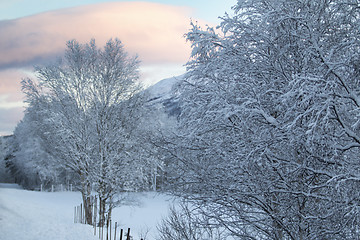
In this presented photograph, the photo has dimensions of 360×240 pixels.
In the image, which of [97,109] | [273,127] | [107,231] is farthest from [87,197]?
[273,127]

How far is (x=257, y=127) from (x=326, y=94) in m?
1.41

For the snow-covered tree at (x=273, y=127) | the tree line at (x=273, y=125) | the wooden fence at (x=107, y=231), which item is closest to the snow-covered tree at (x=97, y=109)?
the wooden fence at (x=107, y=231)

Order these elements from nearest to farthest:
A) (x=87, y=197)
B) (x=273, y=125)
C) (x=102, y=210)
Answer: (x=273, y=125), (x=102, y=210), (x=87, y=197)

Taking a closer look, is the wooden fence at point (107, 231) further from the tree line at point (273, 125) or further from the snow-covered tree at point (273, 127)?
the snow-covered tree at point (273, 127)

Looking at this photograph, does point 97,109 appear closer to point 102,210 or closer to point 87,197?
point 87,197

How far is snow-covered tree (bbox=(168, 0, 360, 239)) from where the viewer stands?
4.24m

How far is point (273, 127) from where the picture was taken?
4.48 m

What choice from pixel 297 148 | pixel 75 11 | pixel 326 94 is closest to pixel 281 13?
pixel 326 94

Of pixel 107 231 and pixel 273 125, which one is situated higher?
pixel 273 125

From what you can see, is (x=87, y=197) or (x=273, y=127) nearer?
(x=273, y=127)

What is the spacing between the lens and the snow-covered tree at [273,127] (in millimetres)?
4242

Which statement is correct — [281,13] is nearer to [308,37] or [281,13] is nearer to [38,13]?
[308,37]

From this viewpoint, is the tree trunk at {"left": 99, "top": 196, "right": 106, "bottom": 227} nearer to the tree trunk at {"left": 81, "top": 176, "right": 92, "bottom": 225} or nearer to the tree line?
the tree trunk at {"left": 81, "top": 176, "right": 92, "bottom": 225}

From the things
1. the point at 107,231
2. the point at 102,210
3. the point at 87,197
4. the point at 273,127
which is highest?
the point at 273,127
